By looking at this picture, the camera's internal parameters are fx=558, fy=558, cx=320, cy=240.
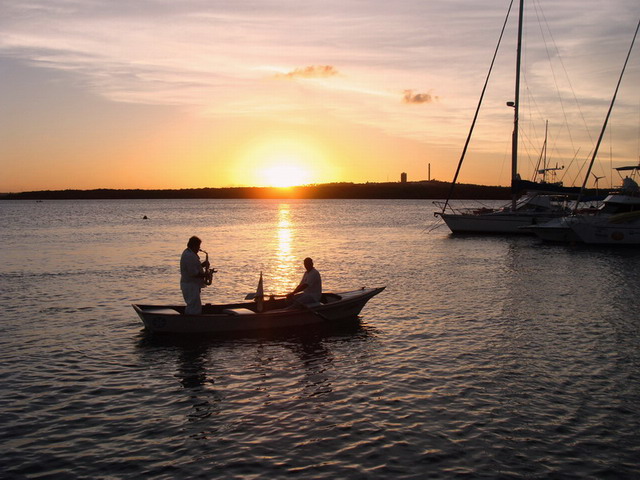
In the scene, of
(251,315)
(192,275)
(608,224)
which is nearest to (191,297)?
(192,275)

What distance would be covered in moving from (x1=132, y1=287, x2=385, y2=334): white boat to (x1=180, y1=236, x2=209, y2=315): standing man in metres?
0.32

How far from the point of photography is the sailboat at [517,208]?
159 ft

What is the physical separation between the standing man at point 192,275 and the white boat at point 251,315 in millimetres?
321

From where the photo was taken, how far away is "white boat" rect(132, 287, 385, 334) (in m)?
15.7

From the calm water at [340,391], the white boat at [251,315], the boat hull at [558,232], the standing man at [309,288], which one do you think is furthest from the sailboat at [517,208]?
the standing man at [309,288]

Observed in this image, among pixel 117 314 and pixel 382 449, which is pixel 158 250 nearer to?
pixel 117 314

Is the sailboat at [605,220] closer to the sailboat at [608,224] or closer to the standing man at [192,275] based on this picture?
the sailboat at [608,224]

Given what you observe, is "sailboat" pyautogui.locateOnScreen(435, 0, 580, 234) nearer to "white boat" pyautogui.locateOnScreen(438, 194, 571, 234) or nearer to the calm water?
"white boat" pyautogui.locateOnScreen(438, 194, 571, 234)

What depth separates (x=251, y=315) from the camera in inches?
630

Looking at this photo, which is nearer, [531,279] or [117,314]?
[117,314]

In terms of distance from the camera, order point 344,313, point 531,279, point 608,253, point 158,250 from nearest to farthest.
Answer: point 344,313 → point 531,279 → point 608,253 → point 158,250

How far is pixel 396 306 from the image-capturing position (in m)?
21.0

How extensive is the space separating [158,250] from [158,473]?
38.5m

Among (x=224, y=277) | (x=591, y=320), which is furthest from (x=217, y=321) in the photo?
(x=224, y=277)
